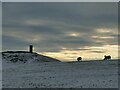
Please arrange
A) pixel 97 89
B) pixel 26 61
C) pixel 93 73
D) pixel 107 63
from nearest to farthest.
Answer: pixel 97 89 < pixel 93 73 < pixel 107 63 < pixel 26 61

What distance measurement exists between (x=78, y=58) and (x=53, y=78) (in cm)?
3473

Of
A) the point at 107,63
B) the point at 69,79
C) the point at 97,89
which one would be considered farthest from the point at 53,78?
the point at 107,63

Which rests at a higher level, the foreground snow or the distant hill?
the distant hill

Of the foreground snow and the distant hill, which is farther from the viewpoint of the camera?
the distant hill

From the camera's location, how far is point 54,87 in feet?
110

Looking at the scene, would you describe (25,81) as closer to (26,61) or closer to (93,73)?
(93,73)

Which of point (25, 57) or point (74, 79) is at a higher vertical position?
point (25, 57)

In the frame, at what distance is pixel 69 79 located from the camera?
3950cm

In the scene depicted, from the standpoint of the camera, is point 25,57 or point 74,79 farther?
point 25,57

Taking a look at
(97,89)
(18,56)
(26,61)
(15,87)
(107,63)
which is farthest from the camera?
(18,56)

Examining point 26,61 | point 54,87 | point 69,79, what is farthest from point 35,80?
point 26,61

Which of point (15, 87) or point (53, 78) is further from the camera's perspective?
point (53, 78)

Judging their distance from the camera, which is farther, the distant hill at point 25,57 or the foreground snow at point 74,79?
the distant hill at point 25,57

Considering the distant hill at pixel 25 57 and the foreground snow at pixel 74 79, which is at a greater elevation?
the distant hill at pixel 25 57
